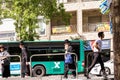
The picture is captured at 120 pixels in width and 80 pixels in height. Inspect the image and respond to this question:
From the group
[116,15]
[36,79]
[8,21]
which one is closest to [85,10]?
[8,21]

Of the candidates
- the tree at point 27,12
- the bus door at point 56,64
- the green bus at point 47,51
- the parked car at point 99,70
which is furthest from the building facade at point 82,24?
the parked car at point 99,70

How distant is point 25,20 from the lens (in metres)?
32.2

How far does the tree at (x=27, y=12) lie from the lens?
106 feet

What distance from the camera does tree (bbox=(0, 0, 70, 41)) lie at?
32.4 metres

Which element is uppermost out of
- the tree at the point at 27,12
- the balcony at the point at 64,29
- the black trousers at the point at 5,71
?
the tree at the point at 27,12

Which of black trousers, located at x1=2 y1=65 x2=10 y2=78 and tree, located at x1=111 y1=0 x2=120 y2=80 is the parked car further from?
tree, located at x1=111 y1=0 x2=120 y2=80

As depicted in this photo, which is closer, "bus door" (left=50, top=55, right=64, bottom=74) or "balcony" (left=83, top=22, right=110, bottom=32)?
"bus door" (left=50, top=55, right=64, bottom=74)

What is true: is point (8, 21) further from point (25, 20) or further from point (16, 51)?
point (16, 51)

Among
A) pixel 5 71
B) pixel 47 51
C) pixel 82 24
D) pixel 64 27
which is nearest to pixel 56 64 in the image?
pixel 47 51

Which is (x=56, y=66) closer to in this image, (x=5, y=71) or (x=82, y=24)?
(x=5, y=71)

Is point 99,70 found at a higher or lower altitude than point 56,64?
higher

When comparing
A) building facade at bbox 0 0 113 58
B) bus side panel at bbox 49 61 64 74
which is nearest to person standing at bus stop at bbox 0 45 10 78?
bus side panel at bbox 49 61 64 74

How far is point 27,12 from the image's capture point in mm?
32156

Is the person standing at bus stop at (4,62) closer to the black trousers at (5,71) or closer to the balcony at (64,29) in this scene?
the black trousers at (5,71)
